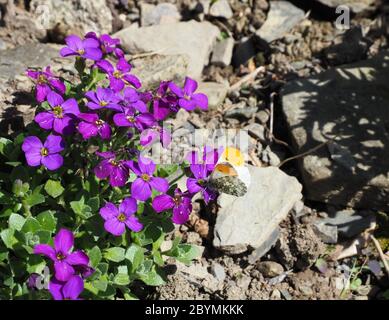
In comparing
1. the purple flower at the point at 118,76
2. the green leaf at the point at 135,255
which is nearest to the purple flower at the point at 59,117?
the purple flower at the point at 118,76

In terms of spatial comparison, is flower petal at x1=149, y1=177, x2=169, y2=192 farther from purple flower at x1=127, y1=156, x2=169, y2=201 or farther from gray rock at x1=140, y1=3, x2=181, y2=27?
gray rock at x1=140, y1=3, x2=181, y2=27

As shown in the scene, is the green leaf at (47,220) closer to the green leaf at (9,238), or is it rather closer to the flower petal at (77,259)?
the green leaf at (9,238)

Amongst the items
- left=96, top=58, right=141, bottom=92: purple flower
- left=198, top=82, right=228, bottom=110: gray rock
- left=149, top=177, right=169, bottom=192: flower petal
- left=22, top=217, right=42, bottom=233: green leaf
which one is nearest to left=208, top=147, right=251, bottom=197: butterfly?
left=149, top=177, right=169, bottom=192: flower petal

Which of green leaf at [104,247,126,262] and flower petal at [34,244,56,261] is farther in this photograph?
green leaf at [104,247,126,262]

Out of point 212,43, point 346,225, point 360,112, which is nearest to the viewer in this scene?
point 346,225
